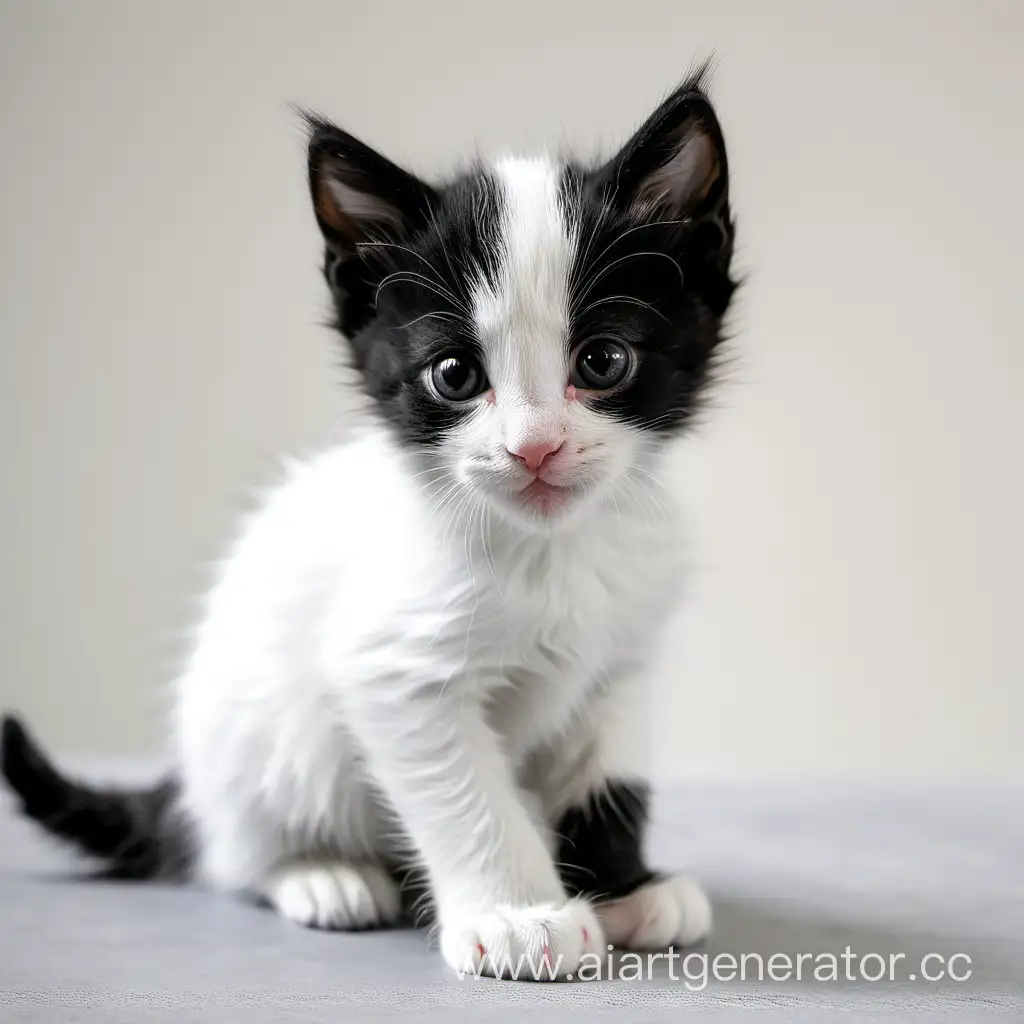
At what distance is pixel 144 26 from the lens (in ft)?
11.3

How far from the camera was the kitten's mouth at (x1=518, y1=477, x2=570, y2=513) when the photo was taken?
149 centimetres

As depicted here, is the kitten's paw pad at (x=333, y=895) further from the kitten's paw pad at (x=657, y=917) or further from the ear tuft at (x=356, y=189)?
the ear tuft at (x=356, y=189)

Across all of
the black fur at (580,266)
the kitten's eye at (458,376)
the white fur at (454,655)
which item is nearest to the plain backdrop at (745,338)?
the white fur at (454,655)

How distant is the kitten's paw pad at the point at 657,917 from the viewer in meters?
1.70

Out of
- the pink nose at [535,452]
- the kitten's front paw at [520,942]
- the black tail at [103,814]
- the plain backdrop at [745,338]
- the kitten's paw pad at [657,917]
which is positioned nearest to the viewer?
the pink nose at [535,452]

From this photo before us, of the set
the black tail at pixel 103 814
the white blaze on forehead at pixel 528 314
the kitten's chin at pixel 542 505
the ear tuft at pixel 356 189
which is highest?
the ear tuft at pixel 356 189

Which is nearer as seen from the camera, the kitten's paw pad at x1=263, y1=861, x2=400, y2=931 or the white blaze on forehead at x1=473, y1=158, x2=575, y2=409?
the white blaze on forehead at x1=473, y1=158, x2=575, y2=409

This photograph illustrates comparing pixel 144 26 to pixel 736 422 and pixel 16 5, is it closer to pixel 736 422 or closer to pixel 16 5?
pixel 16 5

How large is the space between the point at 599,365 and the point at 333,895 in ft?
2.77

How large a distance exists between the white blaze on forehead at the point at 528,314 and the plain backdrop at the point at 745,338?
1691mm

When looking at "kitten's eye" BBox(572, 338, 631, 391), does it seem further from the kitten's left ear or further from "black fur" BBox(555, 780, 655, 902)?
"black fur" BBox(555, 780, 655, 902)

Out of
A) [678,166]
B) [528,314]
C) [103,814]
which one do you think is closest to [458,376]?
[528,314]

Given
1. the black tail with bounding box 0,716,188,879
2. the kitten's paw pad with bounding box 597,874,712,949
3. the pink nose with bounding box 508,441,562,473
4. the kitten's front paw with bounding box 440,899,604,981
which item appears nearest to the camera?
the pink nose with bounding box 508,441,562,473

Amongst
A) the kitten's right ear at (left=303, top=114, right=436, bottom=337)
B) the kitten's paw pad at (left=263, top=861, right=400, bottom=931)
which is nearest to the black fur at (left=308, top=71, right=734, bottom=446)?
the kitten's right ear at (left=303, top=114, right=436, bottom=337)
